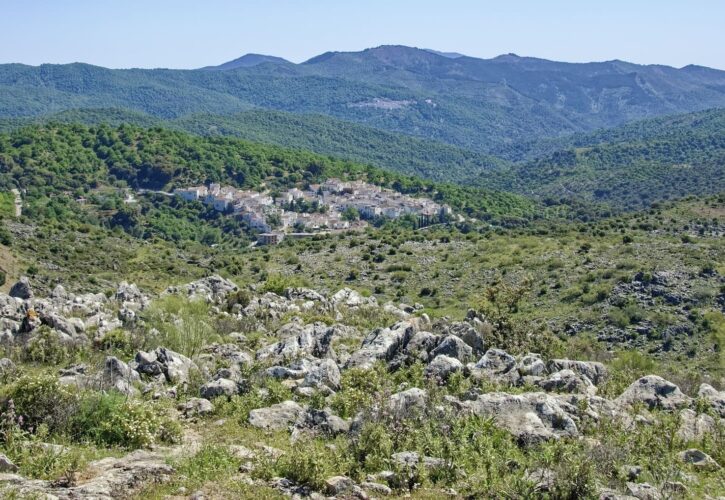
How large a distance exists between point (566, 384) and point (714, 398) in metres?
2.30

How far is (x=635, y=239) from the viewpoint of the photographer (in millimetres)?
41344

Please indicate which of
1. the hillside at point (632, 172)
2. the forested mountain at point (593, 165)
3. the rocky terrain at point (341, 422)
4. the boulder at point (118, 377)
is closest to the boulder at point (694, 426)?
the rocky terrain at point (341, 422)

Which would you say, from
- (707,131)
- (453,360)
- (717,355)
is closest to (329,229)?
(717,355)

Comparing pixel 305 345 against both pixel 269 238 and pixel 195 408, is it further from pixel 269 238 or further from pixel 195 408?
pixel 269 238

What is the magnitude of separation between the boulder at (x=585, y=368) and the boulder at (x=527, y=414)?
233cm

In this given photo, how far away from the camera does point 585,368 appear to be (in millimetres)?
12219

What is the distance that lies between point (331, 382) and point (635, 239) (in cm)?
3455

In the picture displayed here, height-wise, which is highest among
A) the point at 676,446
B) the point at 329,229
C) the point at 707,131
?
the point at 707,131

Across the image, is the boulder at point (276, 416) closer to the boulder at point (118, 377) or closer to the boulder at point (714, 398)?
the boulder at point (118, 377)

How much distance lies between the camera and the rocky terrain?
7.37 meters

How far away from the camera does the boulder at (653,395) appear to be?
10.7 m

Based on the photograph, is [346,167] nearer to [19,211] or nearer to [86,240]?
[19,211]

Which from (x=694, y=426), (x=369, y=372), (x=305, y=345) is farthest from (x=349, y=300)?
(x=694, y=426)

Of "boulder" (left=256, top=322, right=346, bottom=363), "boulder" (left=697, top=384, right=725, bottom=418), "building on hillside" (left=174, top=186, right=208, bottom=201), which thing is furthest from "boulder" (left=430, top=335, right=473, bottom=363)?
"building on hillside" (left=174, top=186, right=208, bottom=201)
